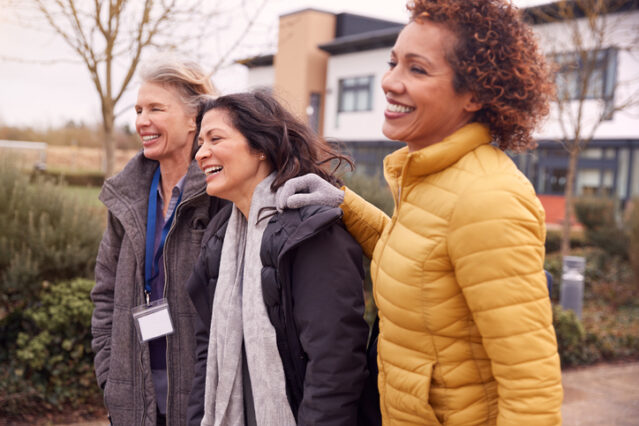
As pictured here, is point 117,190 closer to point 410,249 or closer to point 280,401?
point 280,401

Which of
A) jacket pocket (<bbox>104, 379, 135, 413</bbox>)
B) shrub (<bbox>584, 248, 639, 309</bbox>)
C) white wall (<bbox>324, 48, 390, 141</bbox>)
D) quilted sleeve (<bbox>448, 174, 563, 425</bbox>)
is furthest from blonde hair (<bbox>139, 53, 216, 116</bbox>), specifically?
white wall (<bbox>324, 48, 390, 141</bbox>)

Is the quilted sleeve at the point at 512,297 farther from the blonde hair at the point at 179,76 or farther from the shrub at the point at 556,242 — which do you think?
the shrub at the point at 556,242

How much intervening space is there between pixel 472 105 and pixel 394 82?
23 centimetres

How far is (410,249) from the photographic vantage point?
5.19 feet

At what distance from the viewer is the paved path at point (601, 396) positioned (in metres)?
4.77

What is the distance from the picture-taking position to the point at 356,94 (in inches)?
1114

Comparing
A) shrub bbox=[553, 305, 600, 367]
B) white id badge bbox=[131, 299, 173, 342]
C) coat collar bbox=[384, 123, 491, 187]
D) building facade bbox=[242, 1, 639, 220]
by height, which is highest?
building facade bbox=[242, 1, 639, 220]

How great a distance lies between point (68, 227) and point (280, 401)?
3.38 metres

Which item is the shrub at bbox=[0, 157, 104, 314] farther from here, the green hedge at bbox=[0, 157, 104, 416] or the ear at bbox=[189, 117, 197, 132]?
the ear at bbox=[189, 117, 197, 132]

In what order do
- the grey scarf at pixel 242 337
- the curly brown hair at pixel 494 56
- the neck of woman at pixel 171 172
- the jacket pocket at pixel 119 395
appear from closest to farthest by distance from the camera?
the curly brown hair at pixel 494 56 < the grey scarf at pixel 242 337 < the jacket pocket at pixel 119 395 < the neck of woman at pixel 171 172

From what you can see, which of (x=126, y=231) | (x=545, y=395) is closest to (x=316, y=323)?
(x=545, y=395)

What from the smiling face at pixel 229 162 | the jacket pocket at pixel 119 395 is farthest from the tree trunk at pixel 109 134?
the smiling face at pixel 229 162

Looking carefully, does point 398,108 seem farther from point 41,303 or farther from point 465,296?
point 41,303

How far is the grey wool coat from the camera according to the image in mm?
2465
